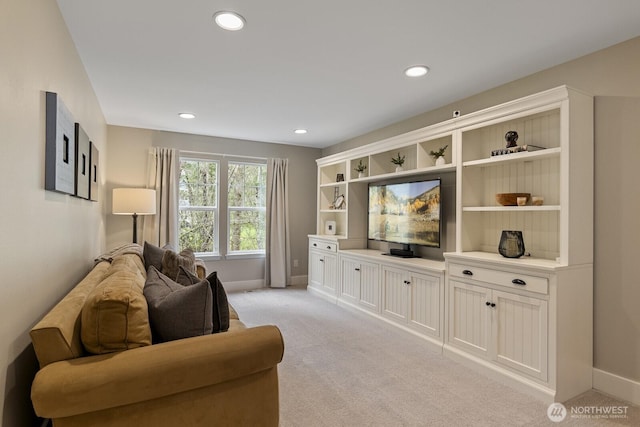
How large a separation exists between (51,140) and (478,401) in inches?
117

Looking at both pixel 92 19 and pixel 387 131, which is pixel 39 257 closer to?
pixel 92 19

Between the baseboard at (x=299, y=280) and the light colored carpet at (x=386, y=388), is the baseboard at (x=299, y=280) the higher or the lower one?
the higher one

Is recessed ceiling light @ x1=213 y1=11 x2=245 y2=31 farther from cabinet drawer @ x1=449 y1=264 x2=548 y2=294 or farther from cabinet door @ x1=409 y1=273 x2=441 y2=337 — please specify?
cabinet door @ x1=409 y1=273 x2=441 y2=337

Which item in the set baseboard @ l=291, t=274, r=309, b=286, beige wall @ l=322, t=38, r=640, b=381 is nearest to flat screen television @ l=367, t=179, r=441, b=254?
beige wall @ l=322, t=38, r=640, b=381

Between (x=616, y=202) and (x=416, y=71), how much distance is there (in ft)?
5.64

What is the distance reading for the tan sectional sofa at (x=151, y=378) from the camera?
47.5 inches

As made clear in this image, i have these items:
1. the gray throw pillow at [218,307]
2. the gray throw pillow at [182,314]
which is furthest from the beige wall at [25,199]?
the gray throw pillow at [218,307]

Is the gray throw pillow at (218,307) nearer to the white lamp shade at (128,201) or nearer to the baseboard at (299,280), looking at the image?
the white lamp shade at (128,201)

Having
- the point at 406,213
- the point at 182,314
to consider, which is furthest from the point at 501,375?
the point at 182,314

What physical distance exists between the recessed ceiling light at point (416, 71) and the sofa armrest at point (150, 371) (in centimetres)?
228

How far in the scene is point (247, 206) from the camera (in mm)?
5781

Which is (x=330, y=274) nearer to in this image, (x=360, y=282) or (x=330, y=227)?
(x=360, y=282)

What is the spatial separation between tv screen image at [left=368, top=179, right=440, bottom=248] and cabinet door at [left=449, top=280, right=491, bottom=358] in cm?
66

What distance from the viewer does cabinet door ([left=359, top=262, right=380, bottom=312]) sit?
402cm
